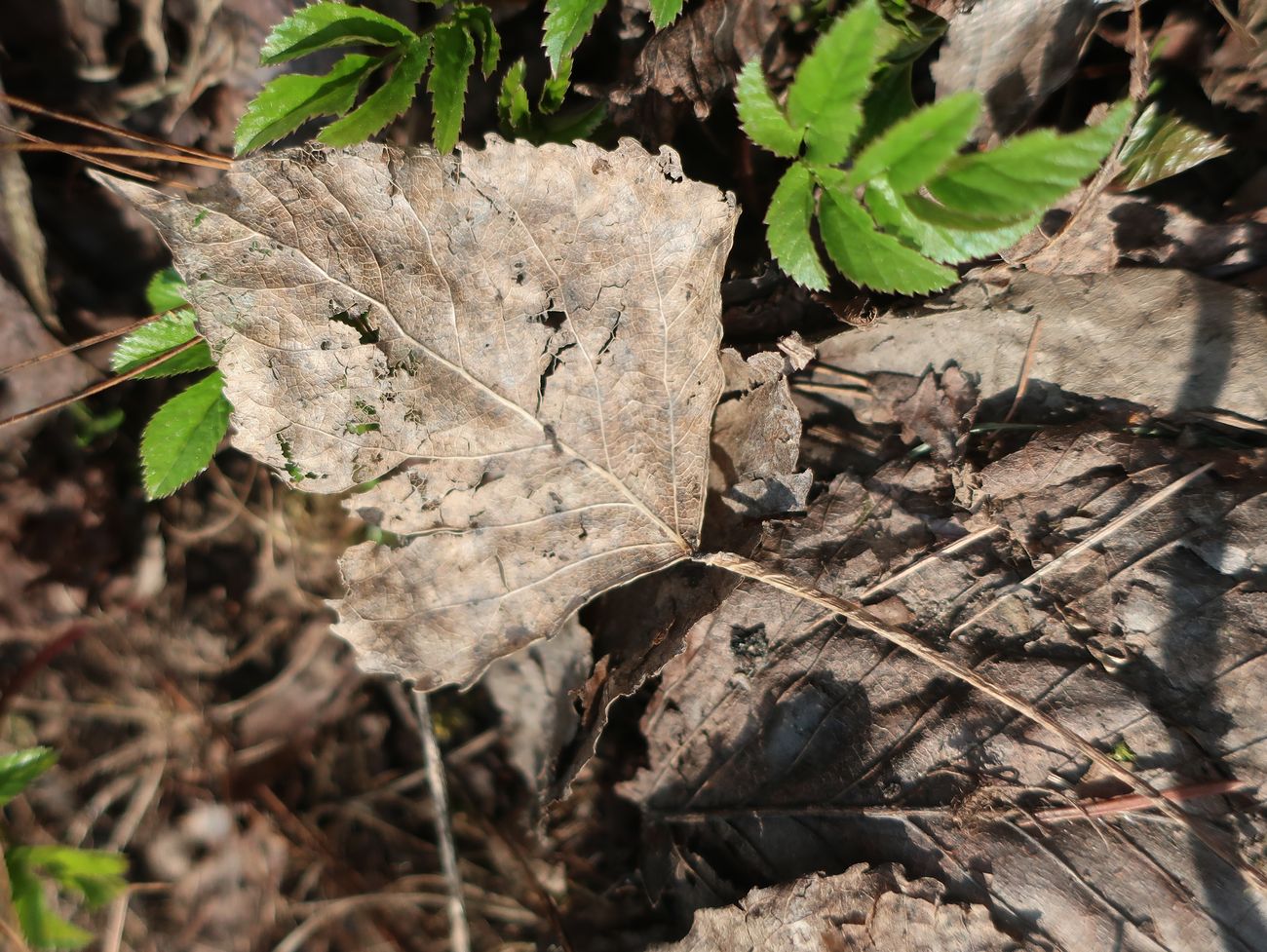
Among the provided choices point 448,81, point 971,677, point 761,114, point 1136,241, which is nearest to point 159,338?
point 448,81

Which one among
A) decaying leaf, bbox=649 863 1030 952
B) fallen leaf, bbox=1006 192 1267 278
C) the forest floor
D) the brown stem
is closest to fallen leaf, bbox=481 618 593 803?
the forest floor

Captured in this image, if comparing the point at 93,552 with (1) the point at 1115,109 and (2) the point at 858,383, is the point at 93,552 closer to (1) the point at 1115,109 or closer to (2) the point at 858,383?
(2) the point at 858,383

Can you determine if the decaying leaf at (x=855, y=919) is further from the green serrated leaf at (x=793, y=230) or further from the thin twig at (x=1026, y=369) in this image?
the green serrated leaf at (x=793, y=230)

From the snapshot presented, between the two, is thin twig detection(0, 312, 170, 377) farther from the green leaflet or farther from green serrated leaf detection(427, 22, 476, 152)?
the green leaflet

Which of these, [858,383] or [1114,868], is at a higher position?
[858,383]

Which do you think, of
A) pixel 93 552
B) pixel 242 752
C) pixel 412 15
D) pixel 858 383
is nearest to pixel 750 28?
pixel 858 383

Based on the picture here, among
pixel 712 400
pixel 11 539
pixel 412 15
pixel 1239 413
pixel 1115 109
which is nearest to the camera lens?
pixel 1115 109
